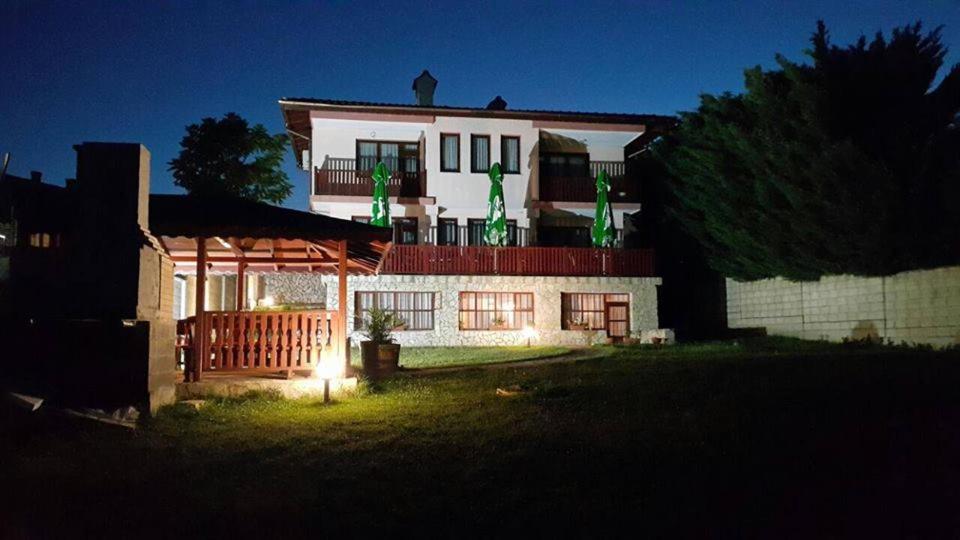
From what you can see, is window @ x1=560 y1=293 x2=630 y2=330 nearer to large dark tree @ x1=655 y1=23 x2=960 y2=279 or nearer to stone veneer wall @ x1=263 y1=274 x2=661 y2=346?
stone veneer wall @ x1=263 y1=274 x2=661 y2=346

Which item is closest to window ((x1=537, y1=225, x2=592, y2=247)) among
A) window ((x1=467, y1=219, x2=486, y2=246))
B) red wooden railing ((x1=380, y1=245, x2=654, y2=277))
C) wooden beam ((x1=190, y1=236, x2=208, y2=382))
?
window ((x1=467, y1=219, x2=486, y2=246))

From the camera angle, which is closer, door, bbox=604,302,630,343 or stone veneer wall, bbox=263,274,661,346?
stone veneer wall, bbox=263,274,661,346

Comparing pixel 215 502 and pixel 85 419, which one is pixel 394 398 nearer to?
pixel 85 419

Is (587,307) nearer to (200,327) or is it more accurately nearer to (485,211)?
(485,211)

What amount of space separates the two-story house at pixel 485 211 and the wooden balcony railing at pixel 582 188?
4 cm

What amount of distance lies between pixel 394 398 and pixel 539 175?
18288 mm

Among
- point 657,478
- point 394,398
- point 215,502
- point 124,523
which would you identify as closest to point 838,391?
point 657,478

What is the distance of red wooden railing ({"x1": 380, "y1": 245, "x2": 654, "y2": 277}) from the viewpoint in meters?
25.6

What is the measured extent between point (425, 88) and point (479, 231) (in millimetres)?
7801

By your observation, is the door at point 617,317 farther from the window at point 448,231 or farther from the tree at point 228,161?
the tree at point 228,161

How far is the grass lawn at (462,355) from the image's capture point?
19.0 meters

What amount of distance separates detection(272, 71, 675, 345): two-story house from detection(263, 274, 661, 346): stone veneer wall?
0.12 feet

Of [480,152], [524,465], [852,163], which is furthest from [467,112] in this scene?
[524,465]

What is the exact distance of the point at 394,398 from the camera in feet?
39.0
